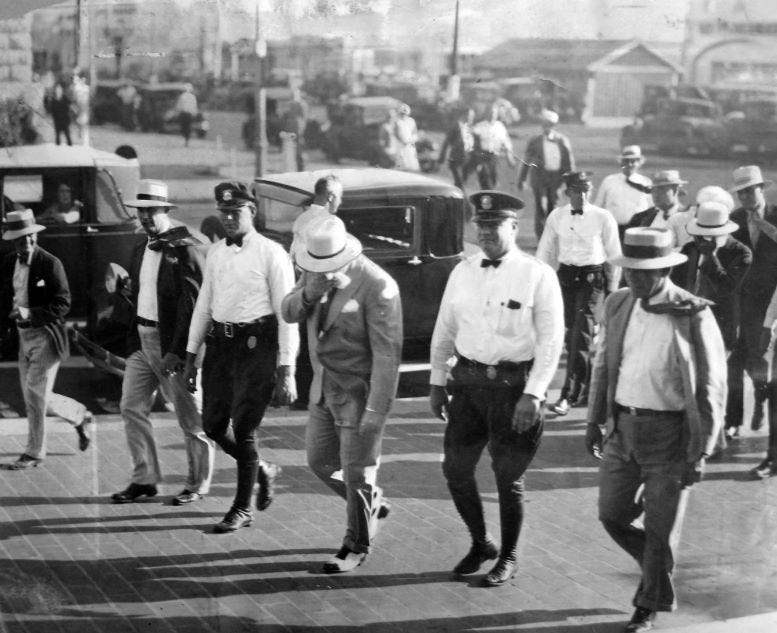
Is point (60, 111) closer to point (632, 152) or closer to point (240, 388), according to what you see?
point (240, 388)

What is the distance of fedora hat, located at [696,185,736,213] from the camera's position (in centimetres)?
709

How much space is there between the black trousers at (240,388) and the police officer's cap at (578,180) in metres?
2.08

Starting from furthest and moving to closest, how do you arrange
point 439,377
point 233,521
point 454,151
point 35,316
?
point 35,316 < point 454,151 < point 233,521 < point 439,377

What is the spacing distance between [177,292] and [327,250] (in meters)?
1.28

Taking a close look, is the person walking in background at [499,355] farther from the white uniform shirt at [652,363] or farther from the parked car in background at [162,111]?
the parked car in background at [162,111]

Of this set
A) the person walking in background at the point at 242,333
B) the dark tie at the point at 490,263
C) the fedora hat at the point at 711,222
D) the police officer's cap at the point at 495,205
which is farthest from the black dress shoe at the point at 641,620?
the fedora hat at the point at 711,222

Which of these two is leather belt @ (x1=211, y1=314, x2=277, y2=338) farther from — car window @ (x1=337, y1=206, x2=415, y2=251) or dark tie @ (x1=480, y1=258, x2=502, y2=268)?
dark tie @ (x1=480, y1=258, x2=502, y2=268)

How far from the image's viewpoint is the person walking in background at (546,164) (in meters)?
6.96

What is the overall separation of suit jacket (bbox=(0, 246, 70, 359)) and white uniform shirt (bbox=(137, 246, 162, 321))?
0.79 meters

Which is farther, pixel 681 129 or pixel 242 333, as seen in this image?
pixel 681 129

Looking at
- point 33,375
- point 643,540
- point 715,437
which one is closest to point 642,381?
point 715,437

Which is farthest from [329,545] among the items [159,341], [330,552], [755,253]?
[755,253]

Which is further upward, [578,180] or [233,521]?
[578,180]

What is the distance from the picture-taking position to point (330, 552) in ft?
20.8
